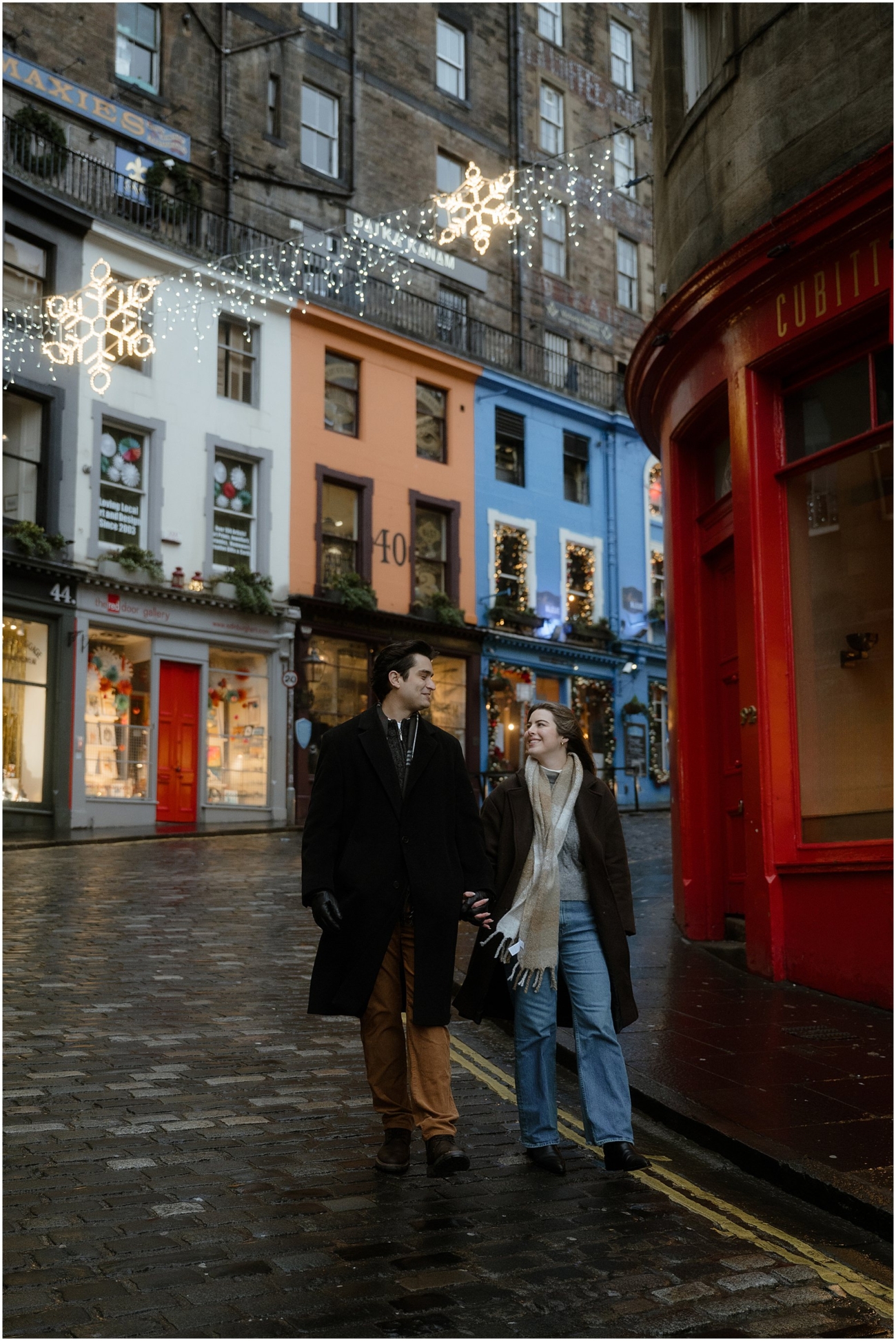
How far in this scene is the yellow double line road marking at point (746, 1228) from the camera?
392 cm

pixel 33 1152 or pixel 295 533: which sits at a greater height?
pixel 295 533

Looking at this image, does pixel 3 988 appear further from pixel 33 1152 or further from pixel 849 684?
pixel 849 684

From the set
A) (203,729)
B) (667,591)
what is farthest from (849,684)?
(203,729)

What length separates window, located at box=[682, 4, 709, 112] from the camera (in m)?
10.9

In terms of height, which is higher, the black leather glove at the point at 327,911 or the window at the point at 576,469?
the window at the point at 576,469

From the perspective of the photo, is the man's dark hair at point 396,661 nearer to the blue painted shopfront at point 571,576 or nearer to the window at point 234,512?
the window at point 234,512

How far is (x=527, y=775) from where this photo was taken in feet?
17.9

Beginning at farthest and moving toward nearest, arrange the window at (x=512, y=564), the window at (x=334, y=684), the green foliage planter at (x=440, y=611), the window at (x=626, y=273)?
the window at (x=626, y=273) < the window at (x=512, y=564) < the green foliage planter at (x=440, y=611) < the window at (x=334, y=684)

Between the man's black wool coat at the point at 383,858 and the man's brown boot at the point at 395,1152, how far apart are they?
41 centimetres

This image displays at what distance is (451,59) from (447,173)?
9.61 feet

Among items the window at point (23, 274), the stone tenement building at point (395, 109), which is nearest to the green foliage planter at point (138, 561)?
the window at point (23, 274)

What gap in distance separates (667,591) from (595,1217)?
802cm

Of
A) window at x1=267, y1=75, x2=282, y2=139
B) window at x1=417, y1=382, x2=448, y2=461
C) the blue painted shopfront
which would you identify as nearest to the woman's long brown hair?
the blue painted shopfront

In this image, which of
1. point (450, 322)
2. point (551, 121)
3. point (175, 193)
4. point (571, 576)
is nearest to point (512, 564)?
point (571, 576)
